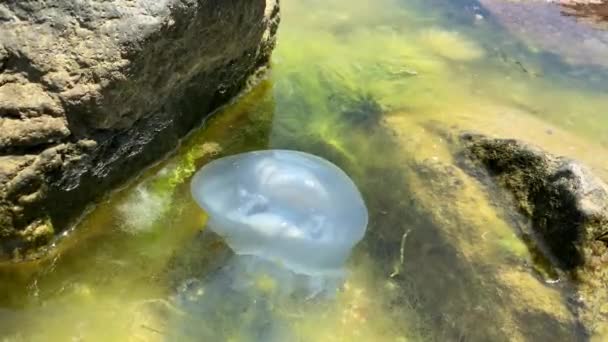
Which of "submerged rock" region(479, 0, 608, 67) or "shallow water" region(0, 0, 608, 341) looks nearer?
"shallow water" region(0, 0, 608, 341)

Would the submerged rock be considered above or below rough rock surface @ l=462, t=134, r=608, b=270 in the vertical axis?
below

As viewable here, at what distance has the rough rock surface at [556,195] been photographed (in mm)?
2926

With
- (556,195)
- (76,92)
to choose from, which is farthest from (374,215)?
(76,92)

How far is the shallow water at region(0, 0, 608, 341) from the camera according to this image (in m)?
2.69

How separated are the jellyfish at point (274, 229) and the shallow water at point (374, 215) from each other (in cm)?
4

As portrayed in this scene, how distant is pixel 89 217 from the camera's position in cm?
299

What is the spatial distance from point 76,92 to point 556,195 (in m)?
2.20

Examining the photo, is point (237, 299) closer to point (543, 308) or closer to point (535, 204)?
point (543, 308)

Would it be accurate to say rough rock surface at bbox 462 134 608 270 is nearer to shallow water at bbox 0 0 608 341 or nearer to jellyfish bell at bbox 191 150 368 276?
shallow water at bbox 0 0 608 341

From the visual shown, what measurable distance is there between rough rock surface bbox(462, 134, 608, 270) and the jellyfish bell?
78 cm

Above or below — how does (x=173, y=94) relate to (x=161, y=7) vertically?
below

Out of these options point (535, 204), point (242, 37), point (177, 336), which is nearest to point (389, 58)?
point (242, 37)

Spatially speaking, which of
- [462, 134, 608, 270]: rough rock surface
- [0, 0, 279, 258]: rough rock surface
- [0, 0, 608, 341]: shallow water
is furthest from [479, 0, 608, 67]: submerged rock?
[0, 0, 279, 258]: rough rock surface

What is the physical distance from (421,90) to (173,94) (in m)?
1.75
